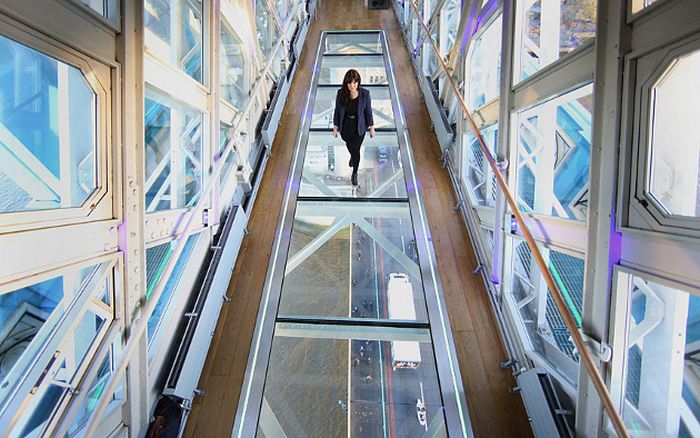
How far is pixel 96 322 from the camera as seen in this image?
80.9 inches

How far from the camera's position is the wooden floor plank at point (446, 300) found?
2.54 metres

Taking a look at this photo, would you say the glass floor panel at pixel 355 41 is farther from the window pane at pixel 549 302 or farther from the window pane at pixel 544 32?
the window pane at pixel 549 302

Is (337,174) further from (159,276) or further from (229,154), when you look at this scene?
(159,276)

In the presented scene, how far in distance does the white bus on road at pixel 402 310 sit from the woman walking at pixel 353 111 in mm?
1977

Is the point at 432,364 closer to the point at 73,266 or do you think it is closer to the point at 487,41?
the point at 73,266

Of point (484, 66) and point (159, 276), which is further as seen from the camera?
point (484, 66)

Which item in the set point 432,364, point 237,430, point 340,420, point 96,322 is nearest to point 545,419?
point 432,364

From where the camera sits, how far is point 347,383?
21.7ft

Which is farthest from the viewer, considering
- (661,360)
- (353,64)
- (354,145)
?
(353,64)

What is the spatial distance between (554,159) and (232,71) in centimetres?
299

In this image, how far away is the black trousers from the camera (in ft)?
16.3

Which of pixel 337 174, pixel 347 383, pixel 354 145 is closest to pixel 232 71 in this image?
pixel 354 145

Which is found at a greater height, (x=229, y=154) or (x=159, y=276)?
(x=229, y=154)

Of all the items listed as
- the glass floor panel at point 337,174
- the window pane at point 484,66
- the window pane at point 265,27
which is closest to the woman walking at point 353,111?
the glass floor panel at point 337,174
